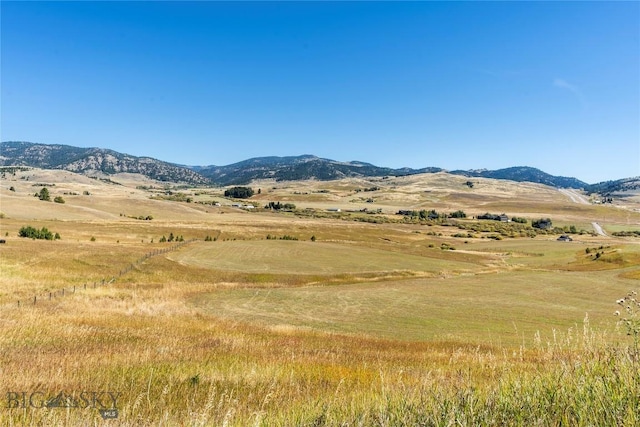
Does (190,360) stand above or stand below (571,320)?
above

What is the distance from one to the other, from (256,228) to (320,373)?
319 feet

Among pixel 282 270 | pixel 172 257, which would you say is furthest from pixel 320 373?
pixel 172 257

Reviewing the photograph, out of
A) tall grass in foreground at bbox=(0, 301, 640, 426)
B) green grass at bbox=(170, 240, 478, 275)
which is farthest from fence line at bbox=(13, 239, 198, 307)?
tall grass in foreground at bbox=(0, 301, 640, 426)

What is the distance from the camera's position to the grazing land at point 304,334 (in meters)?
5.07

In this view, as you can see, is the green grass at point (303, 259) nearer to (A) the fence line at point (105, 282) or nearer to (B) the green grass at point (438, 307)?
(A) the fence line at point (105, 282)

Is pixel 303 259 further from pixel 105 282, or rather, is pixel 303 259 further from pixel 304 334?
pixel 304 334

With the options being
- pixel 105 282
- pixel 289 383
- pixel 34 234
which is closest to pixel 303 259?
pixel 105 282

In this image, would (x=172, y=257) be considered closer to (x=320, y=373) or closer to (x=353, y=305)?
(x=353, y=305)

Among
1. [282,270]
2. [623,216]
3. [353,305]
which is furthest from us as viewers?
[623,216]

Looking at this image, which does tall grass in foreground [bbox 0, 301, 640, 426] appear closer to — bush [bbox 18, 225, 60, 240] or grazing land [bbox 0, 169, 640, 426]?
grazing land [bbox 0, 169, 640, 426]

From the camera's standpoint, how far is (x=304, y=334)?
67.5ft

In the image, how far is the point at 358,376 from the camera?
8.86 m

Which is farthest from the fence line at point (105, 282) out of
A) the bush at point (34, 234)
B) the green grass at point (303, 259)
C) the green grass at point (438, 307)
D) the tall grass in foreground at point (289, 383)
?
the bush at point (34, 234)

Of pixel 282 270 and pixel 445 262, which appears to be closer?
pixel 282 270
